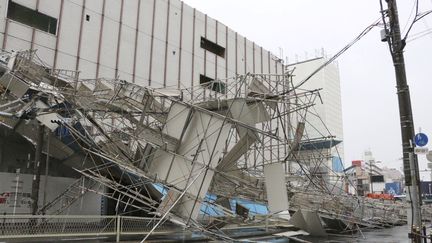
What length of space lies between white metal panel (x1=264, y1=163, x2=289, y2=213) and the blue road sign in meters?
5.18

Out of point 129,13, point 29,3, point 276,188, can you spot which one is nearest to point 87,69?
point 29,3

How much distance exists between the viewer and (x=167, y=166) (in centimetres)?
1563

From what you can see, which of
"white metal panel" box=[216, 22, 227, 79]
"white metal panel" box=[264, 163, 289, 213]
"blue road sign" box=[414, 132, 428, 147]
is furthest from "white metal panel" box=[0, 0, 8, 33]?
"blue road sign" box=[414, 132, 428, 147]

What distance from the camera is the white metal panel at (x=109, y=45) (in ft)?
88.6

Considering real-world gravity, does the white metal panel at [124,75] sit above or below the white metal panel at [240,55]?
below

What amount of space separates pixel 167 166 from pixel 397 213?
28103 millimetres

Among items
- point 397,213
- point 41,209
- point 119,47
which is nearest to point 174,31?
point 119,47

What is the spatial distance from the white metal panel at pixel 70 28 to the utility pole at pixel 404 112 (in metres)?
19.3

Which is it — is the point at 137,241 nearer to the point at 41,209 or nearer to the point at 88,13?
the point at 41,209

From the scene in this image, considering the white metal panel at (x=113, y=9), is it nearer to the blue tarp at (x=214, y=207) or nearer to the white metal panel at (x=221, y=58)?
the white metal panel at (x=221, y=58)

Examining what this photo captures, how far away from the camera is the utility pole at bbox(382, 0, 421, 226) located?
12.2 m

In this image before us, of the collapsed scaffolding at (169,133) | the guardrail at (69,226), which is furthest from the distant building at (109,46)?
the guardrail at (69,226)

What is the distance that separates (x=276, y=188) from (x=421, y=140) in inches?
222

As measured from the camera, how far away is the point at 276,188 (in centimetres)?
1545
